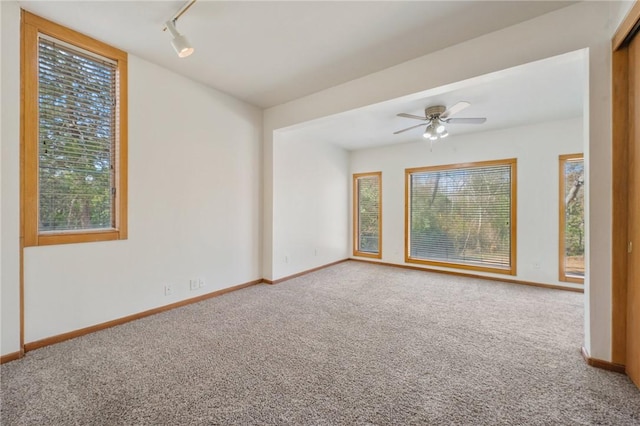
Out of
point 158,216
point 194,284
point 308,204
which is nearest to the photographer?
point 158,216

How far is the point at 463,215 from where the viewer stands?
482 centimetres

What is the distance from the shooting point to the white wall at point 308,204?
425cm

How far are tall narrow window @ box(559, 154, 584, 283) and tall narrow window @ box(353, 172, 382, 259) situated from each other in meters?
2.92

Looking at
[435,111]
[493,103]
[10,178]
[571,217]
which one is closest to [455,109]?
[435,111]

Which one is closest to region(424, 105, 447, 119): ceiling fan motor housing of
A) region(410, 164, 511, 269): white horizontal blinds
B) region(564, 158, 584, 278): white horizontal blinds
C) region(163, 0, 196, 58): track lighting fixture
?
region(410, 164, 511, 269): white horizontal blinds

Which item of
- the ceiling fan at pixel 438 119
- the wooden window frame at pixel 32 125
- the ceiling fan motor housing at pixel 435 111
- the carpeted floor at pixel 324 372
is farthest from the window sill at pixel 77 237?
the ceiling fan motor housing at pixel 435 111

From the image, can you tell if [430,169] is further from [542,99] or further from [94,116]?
[94,116]

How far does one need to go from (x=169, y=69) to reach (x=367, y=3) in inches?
89.4

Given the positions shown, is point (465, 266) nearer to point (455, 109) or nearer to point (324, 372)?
point (455, 109)

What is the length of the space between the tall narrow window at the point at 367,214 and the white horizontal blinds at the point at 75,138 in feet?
14.9

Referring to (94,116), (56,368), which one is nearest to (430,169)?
(94,116)

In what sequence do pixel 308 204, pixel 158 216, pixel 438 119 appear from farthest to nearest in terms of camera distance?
pixel 308 204 < pixel 438 119 < pixel 158 216

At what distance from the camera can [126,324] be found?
2609 mm

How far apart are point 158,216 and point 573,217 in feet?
18.6
